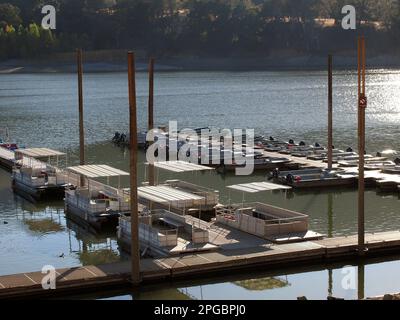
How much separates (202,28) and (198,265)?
457 feet

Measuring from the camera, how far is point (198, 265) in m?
22.2

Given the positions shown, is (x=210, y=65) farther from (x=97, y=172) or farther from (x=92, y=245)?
(x=92, y=245)

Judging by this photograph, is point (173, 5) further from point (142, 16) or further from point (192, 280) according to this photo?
point (192, 280)

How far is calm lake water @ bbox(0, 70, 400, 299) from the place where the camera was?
74.5 feet

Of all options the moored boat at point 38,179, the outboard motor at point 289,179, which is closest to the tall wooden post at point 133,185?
the moored boat at point 38,179

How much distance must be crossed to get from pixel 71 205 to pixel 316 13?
129912 millimetres

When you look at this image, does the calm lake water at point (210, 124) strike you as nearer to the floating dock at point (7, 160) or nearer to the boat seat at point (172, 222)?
the floating dock at point (7, 160)

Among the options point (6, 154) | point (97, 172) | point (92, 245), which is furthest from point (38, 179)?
point (6, 154)

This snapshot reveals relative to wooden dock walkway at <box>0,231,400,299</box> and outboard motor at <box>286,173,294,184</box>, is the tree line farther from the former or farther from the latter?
wooden dock walkway at <box>0,231,400,299</box>

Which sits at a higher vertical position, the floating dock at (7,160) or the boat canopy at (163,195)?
the boat canopy at (163,195)

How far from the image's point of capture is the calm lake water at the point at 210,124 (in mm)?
22719

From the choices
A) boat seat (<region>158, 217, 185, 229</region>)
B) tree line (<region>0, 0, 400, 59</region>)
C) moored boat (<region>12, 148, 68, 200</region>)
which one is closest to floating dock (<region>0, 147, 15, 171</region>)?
moored boat (<region>12, 148, 68, 200</region>)

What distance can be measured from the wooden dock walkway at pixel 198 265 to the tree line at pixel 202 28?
128094 mm

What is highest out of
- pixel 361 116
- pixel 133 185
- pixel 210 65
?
pixel 361 116
